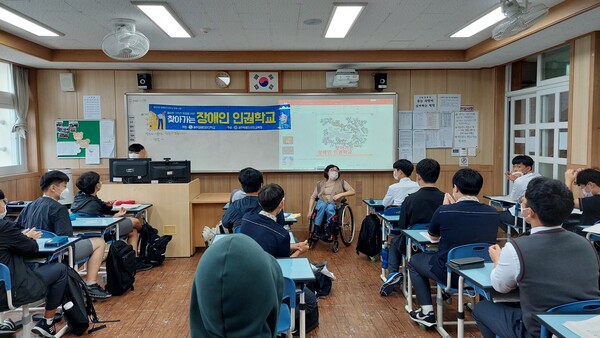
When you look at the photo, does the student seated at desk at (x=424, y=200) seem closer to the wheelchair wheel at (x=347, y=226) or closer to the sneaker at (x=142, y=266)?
the wheelchair wheel at (x=347, y=226)

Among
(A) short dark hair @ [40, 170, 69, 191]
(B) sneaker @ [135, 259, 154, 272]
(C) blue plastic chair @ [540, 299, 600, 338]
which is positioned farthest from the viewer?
(B) sneaker @ [135, 259, 154, 272]

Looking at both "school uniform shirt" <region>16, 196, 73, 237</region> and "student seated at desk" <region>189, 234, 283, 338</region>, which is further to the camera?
"school uniform shirt" <region>16, 196, 73, 237</region>

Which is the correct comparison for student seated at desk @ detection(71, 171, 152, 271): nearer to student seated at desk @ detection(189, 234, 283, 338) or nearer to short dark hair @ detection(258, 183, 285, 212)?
short dark hair @ detection(258, 183, 285, 212)

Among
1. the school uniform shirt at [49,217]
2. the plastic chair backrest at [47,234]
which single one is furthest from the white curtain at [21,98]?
the plastic chair backrest at [47,234]

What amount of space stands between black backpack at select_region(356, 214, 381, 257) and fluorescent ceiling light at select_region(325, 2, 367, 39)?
2240 mm

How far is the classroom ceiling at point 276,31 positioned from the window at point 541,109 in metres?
0.34

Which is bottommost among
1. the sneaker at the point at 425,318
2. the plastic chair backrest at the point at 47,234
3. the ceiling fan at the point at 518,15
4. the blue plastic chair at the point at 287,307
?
the sneaker at the point at 425,318

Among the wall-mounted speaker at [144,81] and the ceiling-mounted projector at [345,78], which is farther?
the wall-mounted speaker at [144,81]

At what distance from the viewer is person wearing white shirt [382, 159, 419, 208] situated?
4.53m

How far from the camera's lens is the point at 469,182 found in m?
2.98

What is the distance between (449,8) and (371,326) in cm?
309

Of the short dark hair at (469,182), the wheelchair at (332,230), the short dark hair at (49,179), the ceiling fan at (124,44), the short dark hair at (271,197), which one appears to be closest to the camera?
the short dark hair at (271,197)

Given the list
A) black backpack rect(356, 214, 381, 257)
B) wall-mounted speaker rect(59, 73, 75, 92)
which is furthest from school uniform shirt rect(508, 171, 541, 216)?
wall-mounted speaker rect(59, 73, 75, 92)

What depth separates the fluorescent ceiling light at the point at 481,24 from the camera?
14.2ft
